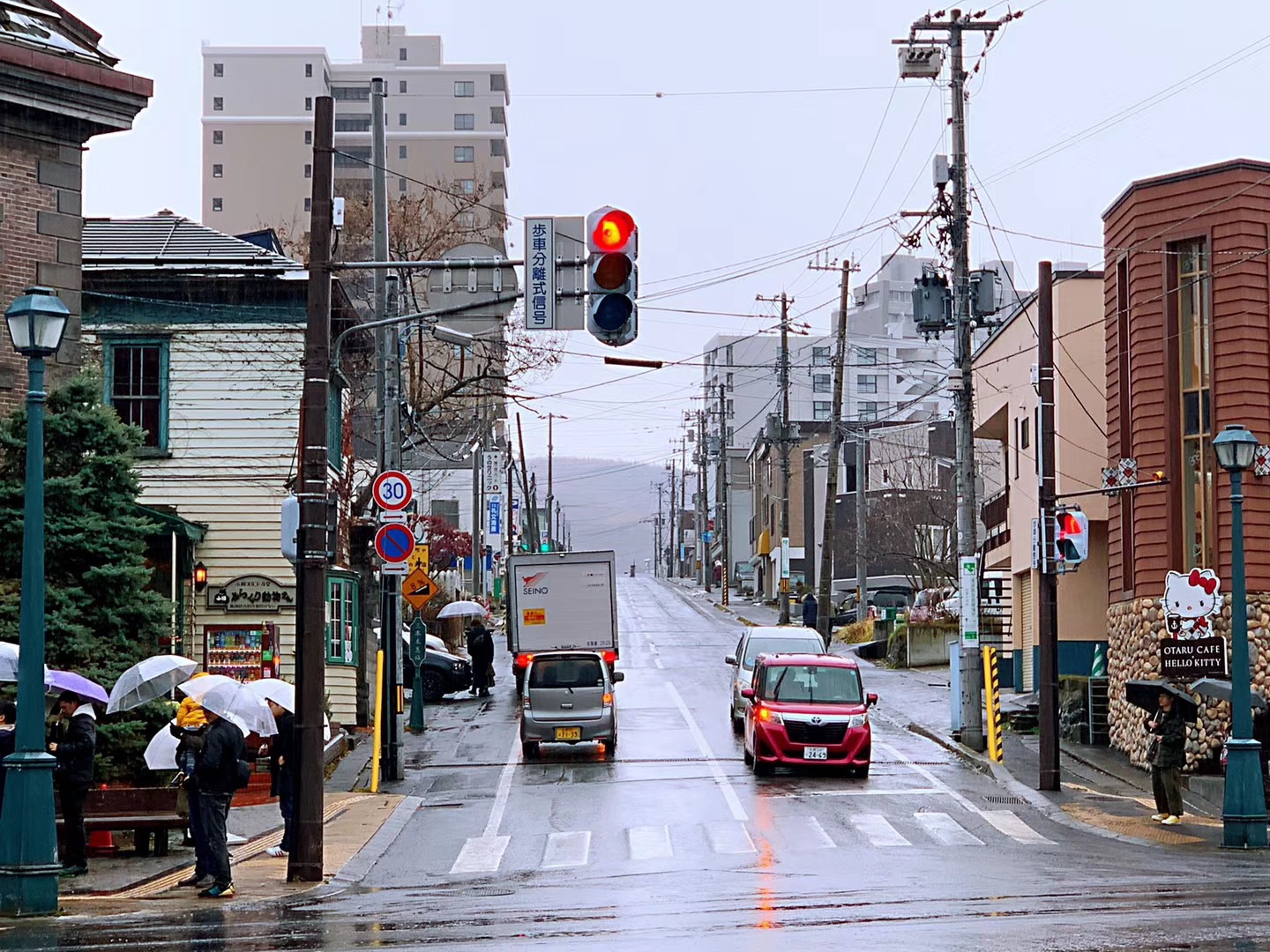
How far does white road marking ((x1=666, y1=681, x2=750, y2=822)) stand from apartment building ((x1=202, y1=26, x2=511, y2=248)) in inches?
3559

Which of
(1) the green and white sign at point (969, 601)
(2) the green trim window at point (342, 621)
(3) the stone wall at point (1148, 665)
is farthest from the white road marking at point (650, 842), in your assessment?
(2) the green trim window at point (342, 621)

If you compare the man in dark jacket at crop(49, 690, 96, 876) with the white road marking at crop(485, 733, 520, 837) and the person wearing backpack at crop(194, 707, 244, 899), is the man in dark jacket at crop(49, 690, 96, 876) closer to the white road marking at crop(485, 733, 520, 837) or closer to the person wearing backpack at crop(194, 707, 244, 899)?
the person wearing backpack at crop(194, 707, 244, 899)

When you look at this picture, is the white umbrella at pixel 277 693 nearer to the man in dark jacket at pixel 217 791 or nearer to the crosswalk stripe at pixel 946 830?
the man in dark jacket at pixel 217 791

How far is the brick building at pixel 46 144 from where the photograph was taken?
22.2 meters

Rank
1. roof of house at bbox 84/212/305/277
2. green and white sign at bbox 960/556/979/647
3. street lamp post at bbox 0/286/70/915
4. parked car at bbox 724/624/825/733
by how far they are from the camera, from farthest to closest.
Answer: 1. parked car at bbox 724/624/825/733
2. roof of house at bbox 84/212/305/277
3. green and white sign at bbox 960/556/979/647
4. street lamp post at bbox 0/286/70/915

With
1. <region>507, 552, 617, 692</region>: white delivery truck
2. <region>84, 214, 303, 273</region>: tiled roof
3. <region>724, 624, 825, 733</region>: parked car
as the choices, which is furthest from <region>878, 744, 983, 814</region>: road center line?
<region>84, 214, 303, 273</region>: tiled roof

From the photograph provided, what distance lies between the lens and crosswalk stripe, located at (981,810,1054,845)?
21062mm

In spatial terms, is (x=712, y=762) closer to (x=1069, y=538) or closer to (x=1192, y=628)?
(x=1069, y=538)

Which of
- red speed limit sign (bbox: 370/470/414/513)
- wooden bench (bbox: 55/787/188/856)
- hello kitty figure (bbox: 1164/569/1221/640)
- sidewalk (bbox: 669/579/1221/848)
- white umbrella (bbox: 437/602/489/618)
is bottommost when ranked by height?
sidewalk (bbox: 669/579/1221/848)

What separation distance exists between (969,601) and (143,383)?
1574 centimetres

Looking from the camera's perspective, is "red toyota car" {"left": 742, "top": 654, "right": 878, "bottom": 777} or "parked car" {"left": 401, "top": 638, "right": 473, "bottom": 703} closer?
"red toyota car" {"left": 742, "top": 654, "right": 878, "bottom": 777}

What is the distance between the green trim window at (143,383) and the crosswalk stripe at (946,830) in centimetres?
1614

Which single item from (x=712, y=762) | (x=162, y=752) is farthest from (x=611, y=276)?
(x=712, y=762)

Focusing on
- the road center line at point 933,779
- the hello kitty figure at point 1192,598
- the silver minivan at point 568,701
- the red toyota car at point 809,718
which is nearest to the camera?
the road center line at point 933,779
